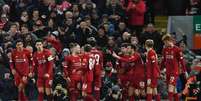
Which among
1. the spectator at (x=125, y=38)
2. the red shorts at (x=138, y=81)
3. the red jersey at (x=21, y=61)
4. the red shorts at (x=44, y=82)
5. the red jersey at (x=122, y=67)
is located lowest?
the red shorts at (x=138, y=81)

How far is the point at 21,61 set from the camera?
20812 millimetres

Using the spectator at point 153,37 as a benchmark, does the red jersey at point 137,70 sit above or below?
below

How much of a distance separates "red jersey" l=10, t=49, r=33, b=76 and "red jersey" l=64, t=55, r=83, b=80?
1182mm

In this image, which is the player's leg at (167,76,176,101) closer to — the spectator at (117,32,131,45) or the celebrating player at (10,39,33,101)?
the spectator at (117,32,131,45)

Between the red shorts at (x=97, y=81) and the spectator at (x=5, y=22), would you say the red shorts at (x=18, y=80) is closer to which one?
the red shorts at (x=97, y=81)

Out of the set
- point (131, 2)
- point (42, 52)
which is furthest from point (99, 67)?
point (131, 2)

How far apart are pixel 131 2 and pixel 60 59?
4.01 m

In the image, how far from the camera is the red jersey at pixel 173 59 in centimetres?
2042

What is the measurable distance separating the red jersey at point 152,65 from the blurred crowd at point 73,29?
1.14 metres

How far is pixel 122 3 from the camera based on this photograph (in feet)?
81.6

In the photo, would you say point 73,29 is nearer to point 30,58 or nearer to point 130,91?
point 30,58

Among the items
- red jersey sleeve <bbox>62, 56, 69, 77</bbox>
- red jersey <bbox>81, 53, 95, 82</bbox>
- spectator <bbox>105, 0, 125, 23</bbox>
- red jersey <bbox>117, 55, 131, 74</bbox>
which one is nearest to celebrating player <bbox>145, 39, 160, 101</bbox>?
red jersey <bbox>117, 55, 131, 74</bbox>

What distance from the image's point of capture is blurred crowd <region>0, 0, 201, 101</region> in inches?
844

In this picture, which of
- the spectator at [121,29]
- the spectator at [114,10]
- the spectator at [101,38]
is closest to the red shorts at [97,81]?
the spectator at [101,38]
